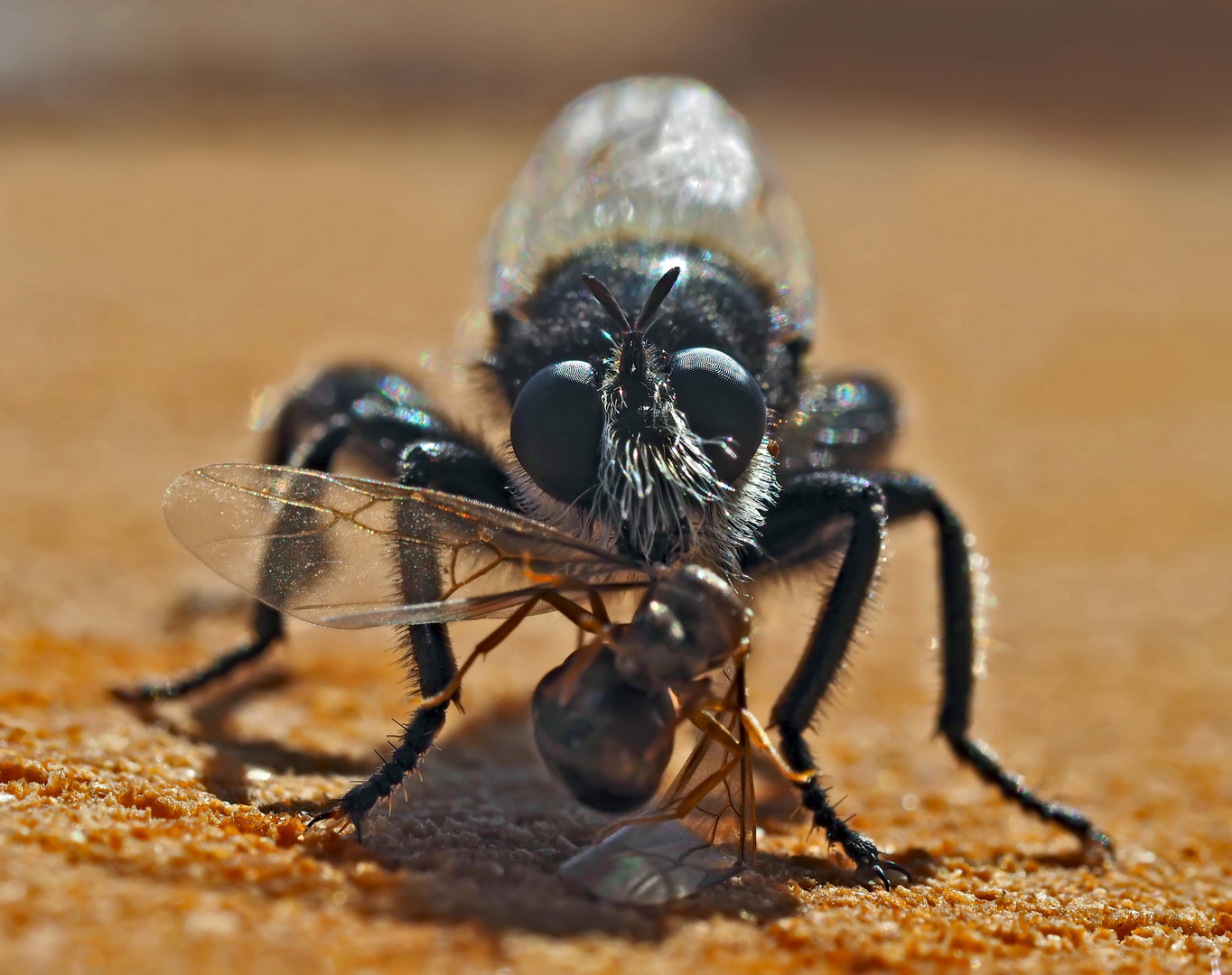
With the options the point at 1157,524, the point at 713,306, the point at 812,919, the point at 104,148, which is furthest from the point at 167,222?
the point at 812,919

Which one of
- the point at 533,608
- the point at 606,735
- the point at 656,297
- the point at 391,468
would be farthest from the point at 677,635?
the point at 391,468

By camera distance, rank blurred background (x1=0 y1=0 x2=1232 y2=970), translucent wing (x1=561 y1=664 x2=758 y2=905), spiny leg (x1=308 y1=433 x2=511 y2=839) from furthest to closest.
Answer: blurred background (x1=0 y1=0 x2=1232 y2=970), spiny leg (x1=308 y1=433 x2=511 y2=839), translucent wing (x1=561 y1=664 x2=758 y2=905)

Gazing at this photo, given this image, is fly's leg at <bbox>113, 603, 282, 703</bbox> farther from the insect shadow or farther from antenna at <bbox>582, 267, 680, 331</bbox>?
antenna at <bbox>582, 267, 680, 331</bbox>

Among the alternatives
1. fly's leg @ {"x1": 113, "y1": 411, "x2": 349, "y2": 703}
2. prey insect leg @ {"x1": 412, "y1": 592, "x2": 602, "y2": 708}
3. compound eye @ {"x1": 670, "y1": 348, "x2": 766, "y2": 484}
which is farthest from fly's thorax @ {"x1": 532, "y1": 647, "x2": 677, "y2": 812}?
fly's leg @ {"x1": 113, "y1": 411, "x2": 349, "y2": 703}

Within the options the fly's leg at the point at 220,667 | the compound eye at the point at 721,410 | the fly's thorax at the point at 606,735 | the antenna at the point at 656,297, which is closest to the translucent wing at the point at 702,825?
the fly's thorax at the point at 606,735

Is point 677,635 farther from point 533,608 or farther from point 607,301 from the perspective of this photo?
point 607,301

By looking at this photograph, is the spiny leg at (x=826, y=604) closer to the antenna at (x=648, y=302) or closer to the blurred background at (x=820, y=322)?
the blurred background at (x=820, y=322)
